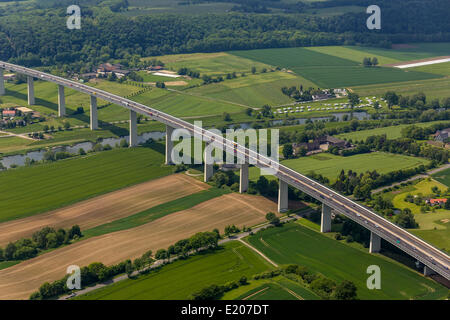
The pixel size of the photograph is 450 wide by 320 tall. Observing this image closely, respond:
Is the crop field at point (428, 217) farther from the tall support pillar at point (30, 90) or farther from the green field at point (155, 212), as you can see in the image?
the tall support pillar at point (30, 90)

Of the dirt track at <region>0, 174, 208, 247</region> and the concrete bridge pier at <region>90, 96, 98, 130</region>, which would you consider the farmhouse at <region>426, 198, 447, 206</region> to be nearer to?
the dirt track at <region>0, 174, 208, 247</region>

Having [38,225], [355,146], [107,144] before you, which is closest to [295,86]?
[355,146]

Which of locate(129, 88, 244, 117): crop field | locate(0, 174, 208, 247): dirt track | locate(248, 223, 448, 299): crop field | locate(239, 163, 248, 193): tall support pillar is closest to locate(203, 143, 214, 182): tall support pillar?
locate(0, 174, 208, 247): dirt track

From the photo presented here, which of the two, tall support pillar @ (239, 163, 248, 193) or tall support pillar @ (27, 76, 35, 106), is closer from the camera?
tall support pillar @ (239, 163, 248, 193)

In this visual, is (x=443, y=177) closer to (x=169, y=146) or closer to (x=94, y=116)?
(x=169, y=146)

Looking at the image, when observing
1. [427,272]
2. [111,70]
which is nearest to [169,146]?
[427,272]
